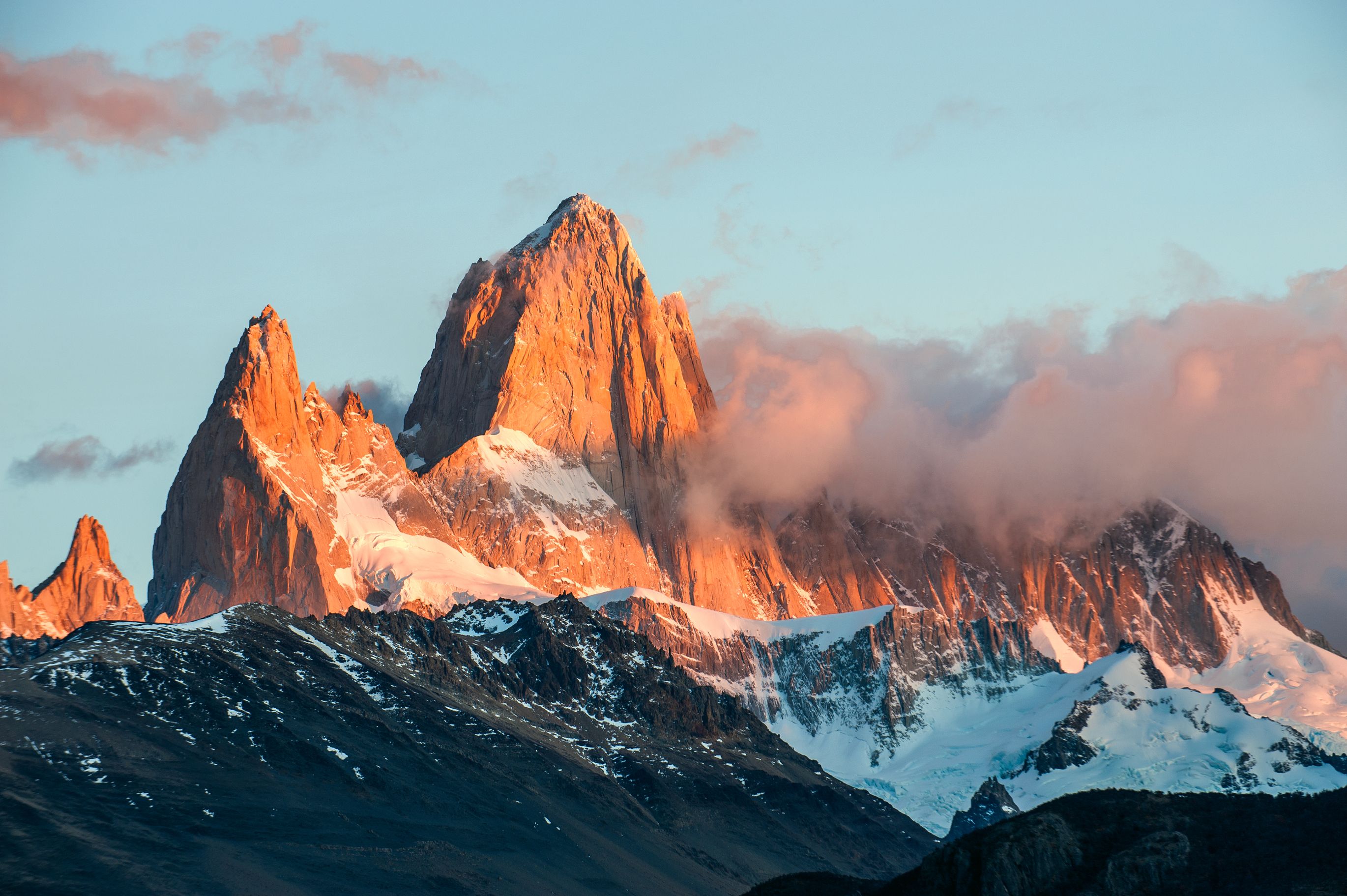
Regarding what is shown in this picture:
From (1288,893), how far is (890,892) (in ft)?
80.0

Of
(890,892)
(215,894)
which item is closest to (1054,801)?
(890,892)

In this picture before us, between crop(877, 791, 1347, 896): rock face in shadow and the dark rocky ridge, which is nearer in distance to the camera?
the dark rocky ridge

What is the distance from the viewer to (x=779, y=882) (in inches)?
5054

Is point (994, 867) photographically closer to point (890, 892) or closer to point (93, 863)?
point (890, 892)

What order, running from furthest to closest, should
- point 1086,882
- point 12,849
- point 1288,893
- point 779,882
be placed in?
point 12,849 → point 779,882 → point 1086,882 → point 1288,893

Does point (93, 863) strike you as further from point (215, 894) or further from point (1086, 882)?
point (1086, 882)

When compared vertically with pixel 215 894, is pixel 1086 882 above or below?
below

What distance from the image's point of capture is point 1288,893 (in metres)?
109

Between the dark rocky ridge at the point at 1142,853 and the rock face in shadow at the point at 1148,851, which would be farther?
the rock face in shadow at the point at 1148,851

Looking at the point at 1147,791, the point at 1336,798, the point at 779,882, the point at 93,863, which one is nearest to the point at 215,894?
the point at 93,863

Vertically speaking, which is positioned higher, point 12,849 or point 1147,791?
point 12,849

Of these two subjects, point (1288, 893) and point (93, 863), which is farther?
point (93, 863)

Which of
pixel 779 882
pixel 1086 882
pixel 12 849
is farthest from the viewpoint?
pixel 12 849

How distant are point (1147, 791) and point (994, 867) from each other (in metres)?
18.8
